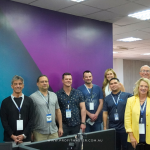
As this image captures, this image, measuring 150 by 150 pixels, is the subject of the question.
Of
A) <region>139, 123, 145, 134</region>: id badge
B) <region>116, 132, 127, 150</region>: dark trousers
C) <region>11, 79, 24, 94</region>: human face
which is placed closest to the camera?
<region>139, 123, 145, 134</region>: id badge

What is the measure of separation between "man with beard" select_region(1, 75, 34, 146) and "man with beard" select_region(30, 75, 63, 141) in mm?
161

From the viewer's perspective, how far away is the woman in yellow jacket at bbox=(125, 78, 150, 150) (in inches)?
125

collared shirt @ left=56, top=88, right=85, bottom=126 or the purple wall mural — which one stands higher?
the purple wall mural

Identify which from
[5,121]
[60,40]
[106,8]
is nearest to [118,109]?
[5,121]

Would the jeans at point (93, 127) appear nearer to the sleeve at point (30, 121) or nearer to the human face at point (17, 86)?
the sleeve at point (30, 121)

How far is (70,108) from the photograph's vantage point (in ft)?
12.9

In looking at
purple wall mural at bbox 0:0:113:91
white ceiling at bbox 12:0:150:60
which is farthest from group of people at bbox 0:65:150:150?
white ceiling at bbox 12:0:150:60

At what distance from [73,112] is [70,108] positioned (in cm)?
9

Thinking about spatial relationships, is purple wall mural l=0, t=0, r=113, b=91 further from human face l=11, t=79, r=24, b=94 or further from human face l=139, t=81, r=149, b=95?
human face l=139, t=81, r=149, b=95

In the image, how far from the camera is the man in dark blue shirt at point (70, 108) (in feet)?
12.8

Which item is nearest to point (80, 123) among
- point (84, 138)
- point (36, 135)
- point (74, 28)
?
point (36, 135)

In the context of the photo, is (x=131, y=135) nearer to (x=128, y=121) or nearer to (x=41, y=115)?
(x=128, y=121)

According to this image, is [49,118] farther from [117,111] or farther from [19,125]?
[117,111]

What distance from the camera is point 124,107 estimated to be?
362cm
